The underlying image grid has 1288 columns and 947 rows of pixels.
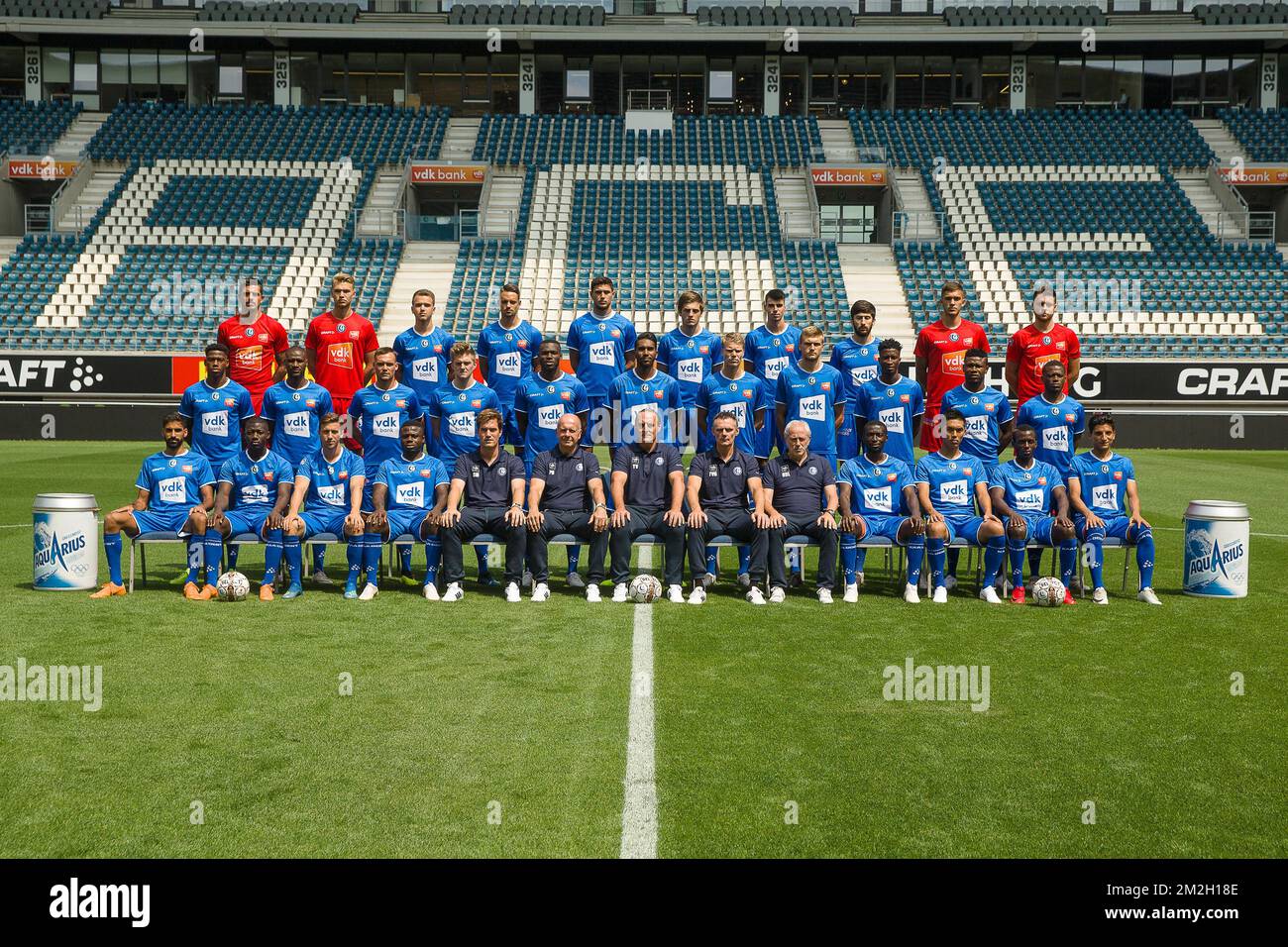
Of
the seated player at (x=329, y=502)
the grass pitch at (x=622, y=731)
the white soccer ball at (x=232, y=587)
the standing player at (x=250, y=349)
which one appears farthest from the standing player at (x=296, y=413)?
the grass pitch at (x=622, y=731)

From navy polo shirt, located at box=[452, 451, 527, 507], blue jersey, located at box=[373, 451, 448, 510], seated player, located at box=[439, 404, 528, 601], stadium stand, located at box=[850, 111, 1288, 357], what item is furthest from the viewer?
stadium stand, located at box=[850, 111, 1288, 357]

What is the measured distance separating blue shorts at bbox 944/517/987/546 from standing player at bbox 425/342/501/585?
12.6 ft

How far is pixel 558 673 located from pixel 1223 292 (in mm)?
29227

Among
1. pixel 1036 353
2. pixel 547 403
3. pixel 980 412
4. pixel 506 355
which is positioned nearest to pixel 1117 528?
pixel 980 412

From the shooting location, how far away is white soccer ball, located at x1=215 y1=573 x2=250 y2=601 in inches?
360

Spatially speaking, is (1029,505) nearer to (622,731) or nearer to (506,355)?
(506,355)

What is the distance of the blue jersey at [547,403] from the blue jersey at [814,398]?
175cm

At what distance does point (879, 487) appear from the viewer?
9953 millimetres

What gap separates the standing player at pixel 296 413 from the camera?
10.2 m

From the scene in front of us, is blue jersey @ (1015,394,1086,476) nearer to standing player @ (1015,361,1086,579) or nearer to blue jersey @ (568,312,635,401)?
standing player @ (1015,361,1086,579)

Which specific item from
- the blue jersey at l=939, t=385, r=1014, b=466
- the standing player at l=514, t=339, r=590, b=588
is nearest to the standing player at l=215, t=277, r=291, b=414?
the standing player at l=514, t=339, r=590, b=588

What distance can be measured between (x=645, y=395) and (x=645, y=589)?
202 cm

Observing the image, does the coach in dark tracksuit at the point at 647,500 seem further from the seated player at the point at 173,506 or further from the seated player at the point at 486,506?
the seated player at the point at 173,506
